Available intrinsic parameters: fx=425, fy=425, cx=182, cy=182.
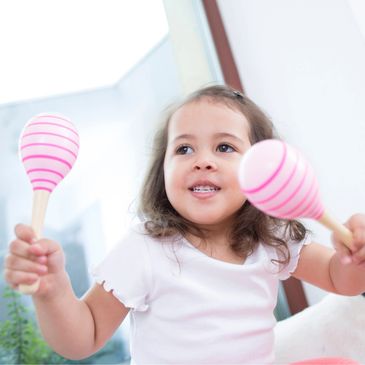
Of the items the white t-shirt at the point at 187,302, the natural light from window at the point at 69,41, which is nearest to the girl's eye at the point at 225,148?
the white t-shirt at the point at 187,302

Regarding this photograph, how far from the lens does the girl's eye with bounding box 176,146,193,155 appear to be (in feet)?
2.26

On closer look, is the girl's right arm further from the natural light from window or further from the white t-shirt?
the natural light from window

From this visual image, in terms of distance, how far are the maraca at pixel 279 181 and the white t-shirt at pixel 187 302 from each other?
273 millimetres

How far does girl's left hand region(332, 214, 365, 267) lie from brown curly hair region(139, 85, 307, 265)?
21 centimetres

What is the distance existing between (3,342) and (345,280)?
111 cm

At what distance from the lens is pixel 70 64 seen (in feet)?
5.08

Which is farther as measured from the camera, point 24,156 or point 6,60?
point 6,60

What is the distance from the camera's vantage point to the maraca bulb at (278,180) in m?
0.38

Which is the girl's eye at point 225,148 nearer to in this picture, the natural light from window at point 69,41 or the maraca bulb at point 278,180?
the maraca bulb at point 278,180

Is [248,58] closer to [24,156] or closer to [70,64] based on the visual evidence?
[70,64]

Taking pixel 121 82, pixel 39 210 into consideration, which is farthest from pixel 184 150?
pixel 121 82

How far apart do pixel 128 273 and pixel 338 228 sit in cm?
31

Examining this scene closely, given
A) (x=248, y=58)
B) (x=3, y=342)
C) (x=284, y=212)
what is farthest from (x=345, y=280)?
(x=3, y=342)

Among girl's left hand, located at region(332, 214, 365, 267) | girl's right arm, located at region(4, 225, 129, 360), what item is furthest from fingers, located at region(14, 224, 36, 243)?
girl's left hand, located at region(332, 214, 365, 267)
